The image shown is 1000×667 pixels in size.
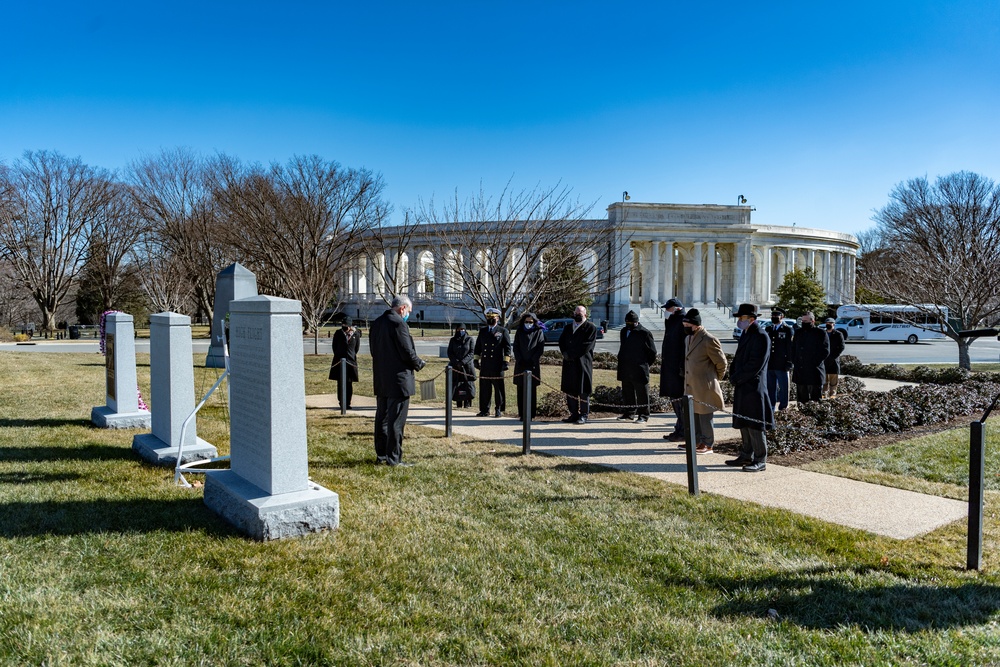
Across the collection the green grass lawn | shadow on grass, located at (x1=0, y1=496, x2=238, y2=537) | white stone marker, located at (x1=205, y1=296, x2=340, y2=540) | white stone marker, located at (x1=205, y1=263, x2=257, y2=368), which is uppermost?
white stone marker, located at (x1=205, y1=263, x2=257, y2=368)

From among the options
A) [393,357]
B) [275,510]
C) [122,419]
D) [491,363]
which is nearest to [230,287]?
[122,419]

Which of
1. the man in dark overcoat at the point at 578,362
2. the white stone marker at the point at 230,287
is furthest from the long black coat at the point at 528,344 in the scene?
the white stone marker at the point at 230,287

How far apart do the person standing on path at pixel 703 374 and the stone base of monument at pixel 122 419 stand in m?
7.44

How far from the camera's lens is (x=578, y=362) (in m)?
11.0

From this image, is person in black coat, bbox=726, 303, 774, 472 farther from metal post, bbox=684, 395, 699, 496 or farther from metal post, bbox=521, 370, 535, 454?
metal post, bbox=521, 370, 535, 454

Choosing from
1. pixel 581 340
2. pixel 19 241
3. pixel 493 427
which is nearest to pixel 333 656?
pixel 493 427

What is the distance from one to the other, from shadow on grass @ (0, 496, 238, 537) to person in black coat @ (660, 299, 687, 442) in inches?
255

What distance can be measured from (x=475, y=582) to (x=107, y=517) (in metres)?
3.11

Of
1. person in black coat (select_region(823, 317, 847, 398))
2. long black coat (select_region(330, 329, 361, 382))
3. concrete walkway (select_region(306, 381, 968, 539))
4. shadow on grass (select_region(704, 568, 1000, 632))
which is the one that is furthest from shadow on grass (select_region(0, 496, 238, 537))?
person in black coat (select_region(823, 317, 847, 398))

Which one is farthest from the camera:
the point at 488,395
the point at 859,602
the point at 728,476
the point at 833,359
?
the point at 833,359

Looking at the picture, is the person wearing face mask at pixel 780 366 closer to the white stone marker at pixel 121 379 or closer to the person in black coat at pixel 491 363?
the person in black coat at pixel 491 363

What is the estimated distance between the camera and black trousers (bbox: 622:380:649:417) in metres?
11.1

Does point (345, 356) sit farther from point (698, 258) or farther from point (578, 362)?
point (698, 258)

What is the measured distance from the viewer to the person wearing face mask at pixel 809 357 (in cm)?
1336
